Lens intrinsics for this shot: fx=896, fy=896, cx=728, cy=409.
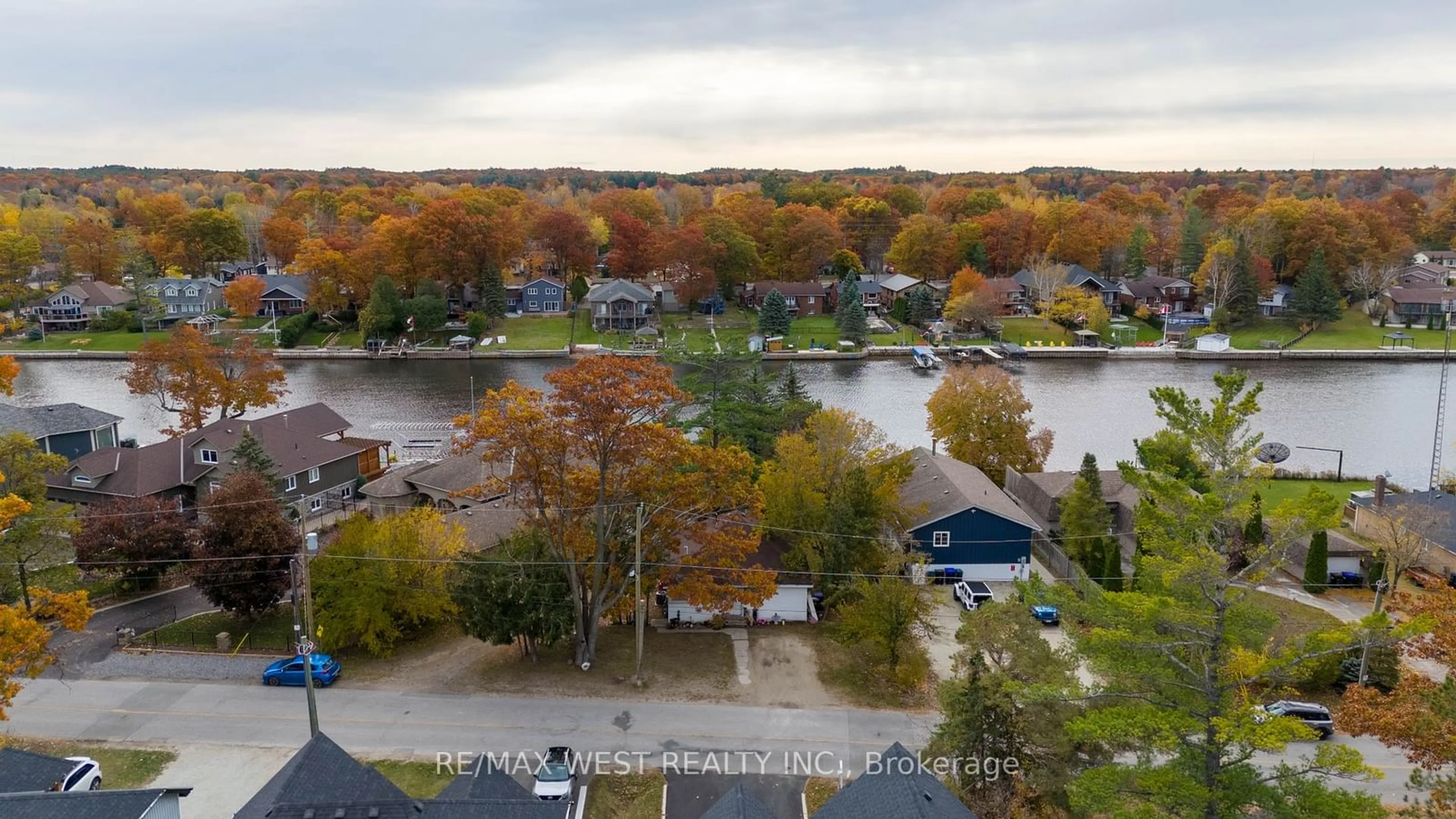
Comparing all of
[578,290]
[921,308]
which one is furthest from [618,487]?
[578,290]

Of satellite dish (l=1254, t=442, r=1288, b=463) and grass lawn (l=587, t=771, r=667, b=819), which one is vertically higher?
satellite dish (l=1254, t=442, r=1288, b=463)

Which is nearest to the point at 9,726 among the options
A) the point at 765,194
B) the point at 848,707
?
the point at 848,707

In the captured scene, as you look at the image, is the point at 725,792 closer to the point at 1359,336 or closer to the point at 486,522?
the point at 486,522

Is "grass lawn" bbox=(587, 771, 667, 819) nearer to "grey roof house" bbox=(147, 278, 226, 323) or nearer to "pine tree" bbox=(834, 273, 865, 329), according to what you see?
"pine tree" bbox=(834, 273, 865, 329)

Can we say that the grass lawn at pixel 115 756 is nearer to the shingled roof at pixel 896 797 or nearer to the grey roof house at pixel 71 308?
the shingled roof at pixel 896 797

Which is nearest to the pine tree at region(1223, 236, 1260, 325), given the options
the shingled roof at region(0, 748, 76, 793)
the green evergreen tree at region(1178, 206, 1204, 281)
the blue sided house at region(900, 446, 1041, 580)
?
the green evergreen tree at region(1178, 206, 1204, 281)

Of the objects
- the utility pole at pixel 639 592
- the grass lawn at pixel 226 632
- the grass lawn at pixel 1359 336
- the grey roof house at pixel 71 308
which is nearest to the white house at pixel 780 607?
the utility pole at pixel 639 592
